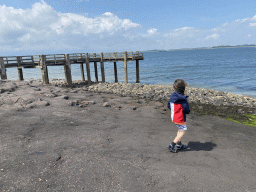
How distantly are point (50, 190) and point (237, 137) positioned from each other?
6.21 meters

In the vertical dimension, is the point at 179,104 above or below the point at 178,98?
below

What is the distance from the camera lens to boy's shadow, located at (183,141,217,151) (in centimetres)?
504

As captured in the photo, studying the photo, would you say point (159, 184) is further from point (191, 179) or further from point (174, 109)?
point (174, 109)

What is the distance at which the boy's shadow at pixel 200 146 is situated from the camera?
5041 millimetres

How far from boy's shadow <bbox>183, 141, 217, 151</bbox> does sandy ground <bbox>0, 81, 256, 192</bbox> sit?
30 millimetres

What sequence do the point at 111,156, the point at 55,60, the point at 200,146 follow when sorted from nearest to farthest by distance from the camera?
the point at 111,156 < the point at 200,146 < the point at 55,60

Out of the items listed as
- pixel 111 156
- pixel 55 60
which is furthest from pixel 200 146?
pixel 55 60

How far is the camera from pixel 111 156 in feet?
14.2

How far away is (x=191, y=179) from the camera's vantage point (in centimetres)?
361

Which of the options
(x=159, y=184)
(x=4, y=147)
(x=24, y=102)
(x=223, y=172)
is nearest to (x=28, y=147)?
(x=4, y=147)

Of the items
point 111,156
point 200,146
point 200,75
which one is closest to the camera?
point 111,156

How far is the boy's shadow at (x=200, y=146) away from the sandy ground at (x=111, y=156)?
0.03 metres

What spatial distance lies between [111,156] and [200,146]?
2.77m

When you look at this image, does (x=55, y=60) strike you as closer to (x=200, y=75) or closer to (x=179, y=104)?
(x=179, y=104)
